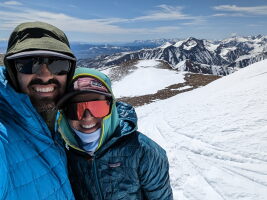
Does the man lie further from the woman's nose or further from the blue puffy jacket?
the woman's nose

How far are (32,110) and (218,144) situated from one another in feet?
26.6

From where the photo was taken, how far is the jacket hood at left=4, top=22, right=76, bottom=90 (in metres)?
2.41

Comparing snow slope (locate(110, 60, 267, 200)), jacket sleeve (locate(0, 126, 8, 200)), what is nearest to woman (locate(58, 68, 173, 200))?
jacket sleeve (locate(0, 126, 8, 200))

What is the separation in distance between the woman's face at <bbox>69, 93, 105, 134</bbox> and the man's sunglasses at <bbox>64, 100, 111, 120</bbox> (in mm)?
44

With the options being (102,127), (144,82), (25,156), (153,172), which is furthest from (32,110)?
(144,82)

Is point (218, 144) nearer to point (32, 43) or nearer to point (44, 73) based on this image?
point (44, 73)

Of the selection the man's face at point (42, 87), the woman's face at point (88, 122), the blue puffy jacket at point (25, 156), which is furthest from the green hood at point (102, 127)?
the blue puffy jacket at point (25, 156)

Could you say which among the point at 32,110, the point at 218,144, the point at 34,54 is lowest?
the point at 218,144

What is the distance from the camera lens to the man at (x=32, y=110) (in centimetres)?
204

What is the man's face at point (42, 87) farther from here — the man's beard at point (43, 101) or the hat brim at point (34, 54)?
the hat brim at point (34, 54)

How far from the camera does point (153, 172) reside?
10.4ft

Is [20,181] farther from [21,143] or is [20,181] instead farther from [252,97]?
[252,97]

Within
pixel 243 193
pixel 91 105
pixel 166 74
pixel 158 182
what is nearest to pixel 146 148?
pixel 158 182

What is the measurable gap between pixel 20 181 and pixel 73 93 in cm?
121
